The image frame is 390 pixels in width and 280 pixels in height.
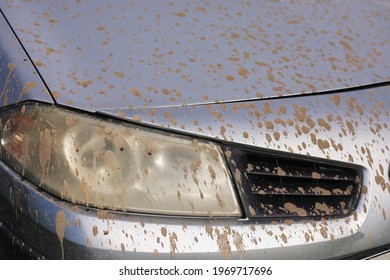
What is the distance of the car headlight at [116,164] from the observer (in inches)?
60.3

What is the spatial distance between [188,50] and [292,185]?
469 mm

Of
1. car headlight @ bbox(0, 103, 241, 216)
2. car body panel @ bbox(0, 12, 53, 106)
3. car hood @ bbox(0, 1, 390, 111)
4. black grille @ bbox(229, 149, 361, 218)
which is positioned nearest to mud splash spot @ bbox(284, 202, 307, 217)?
black grille @ bbox(229, 149, 361, 218)

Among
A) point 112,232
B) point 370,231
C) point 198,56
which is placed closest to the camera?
point 112,232

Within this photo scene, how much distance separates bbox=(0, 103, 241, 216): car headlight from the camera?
5.03 feet

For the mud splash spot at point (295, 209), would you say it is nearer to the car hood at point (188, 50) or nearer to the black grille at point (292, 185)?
the black grille at point (292, 185)

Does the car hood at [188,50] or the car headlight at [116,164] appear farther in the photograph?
the car hood at [188,50]

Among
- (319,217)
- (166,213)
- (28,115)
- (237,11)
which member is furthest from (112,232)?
(237,11)

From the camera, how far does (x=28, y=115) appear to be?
5.20 ft

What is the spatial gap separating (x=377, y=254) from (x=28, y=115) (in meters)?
0.94

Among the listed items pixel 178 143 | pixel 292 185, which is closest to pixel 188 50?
pixel 178 143

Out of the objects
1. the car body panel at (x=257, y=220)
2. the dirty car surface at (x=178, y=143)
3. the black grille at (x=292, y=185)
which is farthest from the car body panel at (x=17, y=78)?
the black grille at (x=292, y=185)

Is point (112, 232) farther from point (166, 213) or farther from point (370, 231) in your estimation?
point (370, 231)

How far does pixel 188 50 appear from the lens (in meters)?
1.84

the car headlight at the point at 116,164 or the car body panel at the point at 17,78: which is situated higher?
the car body panel at the point at 17,78
